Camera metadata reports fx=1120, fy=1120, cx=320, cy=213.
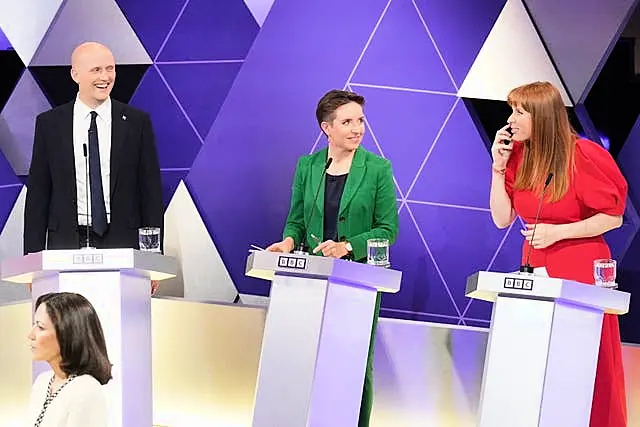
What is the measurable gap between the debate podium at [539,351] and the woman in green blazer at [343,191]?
993mm

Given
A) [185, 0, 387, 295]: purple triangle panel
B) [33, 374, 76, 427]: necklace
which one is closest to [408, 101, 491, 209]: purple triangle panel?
[185, 0, 387, 295]: purple triangle panel

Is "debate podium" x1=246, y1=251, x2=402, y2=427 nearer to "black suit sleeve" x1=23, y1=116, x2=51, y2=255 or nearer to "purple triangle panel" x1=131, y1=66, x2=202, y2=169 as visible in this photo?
"black suit sleeve" x1=23, y1=116, x2=51, y2=255

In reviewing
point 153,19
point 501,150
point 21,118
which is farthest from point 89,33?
point 501,150

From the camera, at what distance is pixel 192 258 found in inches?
232

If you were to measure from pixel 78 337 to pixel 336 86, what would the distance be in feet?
9.17

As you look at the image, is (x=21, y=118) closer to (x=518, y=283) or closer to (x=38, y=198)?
(x=38, y=198)

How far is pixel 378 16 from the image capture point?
563 centimetres

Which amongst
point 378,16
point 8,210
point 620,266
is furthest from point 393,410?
point 8,210

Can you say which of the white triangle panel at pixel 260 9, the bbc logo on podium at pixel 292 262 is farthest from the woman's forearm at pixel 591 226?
the white triangle panel at pixel 260 9

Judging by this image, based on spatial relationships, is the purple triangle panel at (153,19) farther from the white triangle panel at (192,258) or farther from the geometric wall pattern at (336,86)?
the white triangle panel at (192,258)

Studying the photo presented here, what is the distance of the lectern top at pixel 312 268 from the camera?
365 cm

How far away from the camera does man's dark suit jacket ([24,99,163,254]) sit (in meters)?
4.77

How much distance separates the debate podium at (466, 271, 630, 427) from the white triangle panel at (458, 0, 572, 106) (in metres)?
2.17

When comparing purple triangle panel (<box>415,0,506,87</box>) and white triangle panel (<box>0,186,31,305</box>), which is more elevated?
purple triangle panel (<box>415,0,506,87</box>)
